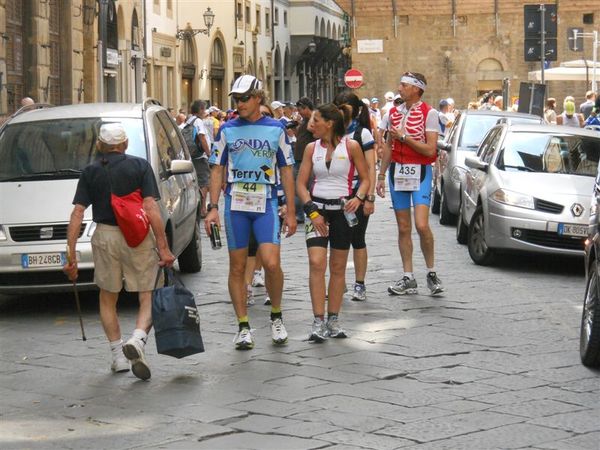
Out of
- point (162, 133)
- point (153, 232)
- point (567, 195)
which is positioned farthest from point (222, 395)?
point (567, 195)

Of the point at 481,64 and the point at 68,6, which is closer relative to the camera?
the point at 68,6

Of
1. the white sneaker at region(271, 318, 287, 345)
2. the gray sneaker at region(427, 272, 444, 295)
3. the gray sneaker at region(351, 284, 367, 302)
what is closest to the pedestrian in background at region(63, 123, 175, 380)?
the white sneaker at region(271, 318, 287, 345)

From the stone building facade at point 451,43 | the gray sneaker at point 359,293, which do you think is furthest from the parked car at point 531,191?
the stone building facade at point 451,43

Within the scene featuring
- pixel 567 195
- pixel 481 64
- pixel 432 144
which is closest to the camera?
pixel 432 144

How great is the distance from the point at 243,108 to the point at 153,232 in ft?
3.58

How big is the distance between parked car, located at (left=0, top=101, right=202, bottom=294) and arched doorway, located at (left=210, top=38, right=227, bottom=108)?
1470 inches

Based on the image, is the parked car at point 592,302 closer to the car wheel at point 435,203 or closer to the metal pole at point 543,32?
the car wheel at point 435,203

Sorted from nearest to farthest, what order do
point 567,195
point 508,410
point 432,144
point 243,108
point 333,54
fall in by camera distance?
point 508,410
point 243,108
point 432,144
point 567,195
point 333,54

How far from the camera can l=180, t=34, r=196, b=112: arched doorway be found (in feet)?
148

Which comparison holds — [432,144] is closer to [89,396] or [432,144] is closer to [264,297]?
[264,297]

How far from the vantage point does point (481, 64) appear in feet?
230

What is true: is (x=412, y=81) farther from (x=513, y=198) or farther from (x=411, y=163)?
(x=513, y=198)

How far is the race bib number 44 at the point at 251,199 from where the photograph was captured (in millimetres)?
9031

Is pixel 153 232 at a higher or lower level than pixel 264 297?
higher
